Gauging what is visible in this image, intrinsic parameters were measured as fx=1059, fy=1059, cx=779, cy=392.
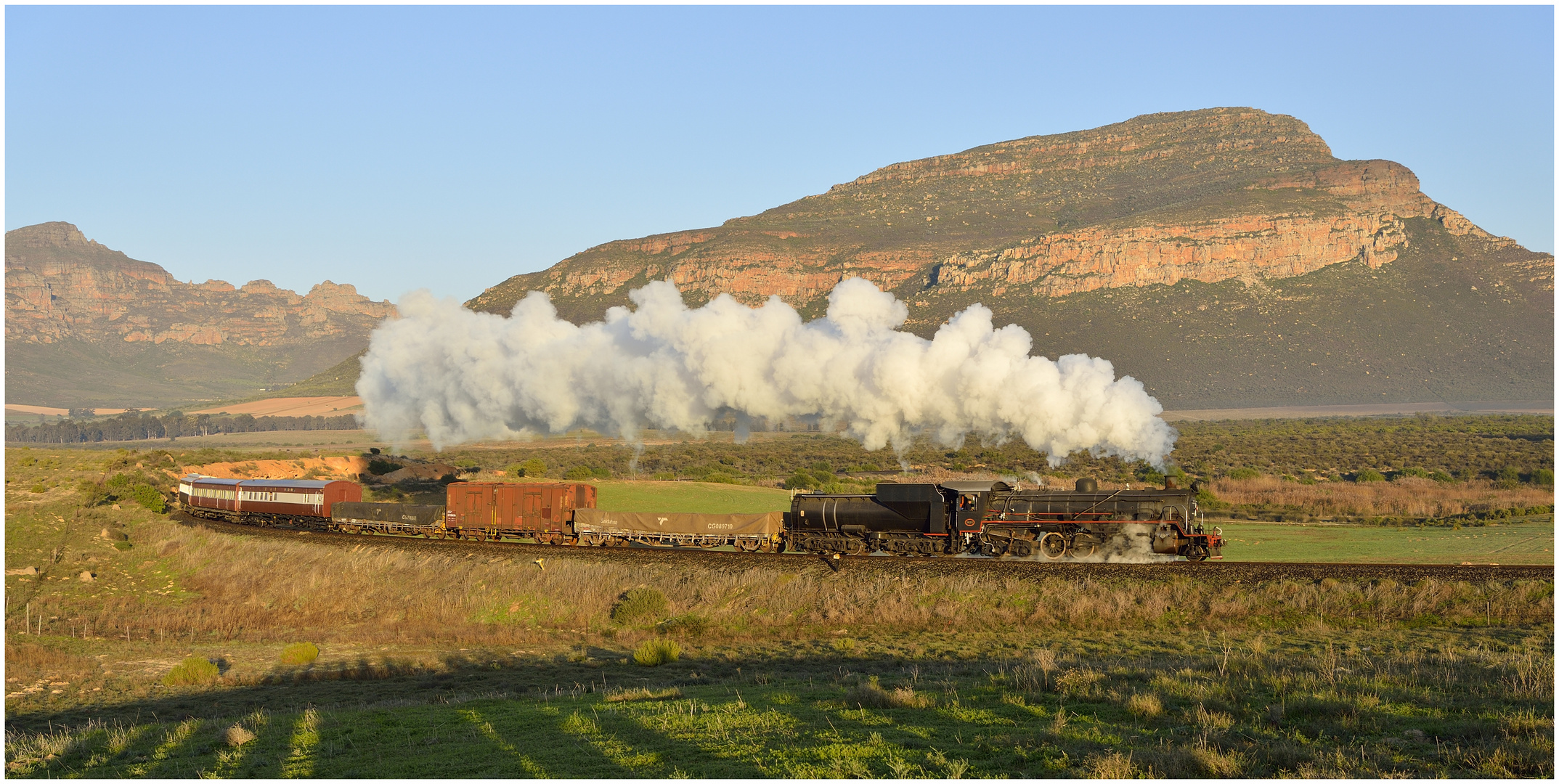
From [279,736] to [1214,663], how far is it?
18.4m

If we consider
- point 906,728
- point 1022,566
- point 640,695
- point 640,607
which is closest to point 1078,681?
point 906,728

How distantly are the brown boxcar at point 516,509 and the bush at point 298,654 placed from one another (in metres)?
17.8

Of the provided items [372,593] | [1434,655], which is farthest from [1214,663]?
[372,593]

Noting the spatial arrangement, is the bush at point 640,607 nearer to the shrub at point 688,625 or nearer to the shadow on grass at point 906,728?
the shrub at point 688,625

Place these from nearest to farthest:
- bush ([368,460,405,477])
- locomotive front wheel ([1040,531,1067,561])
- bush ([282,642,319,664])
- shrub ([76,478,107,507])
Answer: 1. bush ([282,642,319,664])
2. locomotive front wheel ([1040,531,1067,561])
3. shrub ([76,478,107,507])
4. bush ([368,460,405,477])

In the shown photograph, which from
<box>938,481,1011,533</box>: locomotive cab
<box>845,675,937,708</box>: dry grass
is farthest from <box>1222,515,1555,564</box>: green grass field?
<box>845,675,937,708</box>: dry grass

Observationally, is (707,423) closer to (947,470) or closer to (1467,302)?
(947,470)

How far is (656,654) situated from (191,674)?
41.7 feet

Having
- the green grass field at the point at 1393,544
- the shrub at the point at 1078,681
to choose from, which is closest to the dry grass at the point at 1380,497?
the green grass field at the point at 1393,544

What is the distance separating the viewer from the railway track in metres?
32.1

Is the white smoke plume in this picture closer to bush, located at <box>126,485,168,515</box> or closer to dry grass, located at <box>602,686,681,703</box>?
bush, located at <box>126,485,168,515</box>

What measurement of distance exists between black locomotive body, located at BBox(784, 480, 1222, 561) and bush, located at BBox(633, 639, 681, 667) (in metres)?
12.1

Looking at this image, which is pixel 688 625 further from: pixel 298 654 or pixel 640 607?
pixel 298 654

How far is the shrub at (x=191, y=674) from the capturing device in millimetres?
28859
